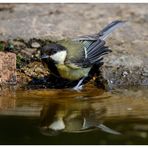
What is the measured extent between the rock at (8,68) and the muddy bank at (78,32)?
0.11 m

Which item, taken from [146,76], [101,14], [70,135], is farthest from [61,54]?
[101,14]

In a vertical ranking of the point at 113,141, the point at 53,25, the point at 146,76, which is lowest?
the point at 113,141

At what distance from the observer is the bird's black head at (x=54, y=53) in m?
7.27

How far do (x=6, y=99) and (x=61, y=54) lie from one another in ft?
2.73

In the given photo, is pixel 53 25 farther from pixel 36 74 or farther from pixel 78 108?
pixel 78 108

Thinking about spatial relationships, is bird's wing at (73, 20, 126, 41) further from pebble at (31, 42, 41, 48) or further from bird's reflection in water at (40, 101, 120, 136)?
bird's reflection in water at (40, 101, 120, 136)

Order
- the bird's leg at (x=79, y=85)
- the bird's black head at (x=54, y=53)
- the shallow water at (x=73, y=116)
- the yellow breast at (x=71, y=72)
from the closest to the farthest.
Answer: the shallow water at (x=73, y=116) → the bird's black head at (x=54, y=53) → the yellow breast at (x=71, y=72) → the bird's leg at (x=79, y=85)

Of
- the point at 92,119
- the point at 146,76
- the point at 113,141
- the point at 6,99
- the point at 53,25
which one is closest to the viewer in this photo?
the point at 113,141

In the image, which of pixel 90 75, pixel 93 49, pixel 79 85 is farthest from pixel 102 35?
pixel 79 85

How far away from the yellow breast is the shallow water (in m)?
0.17

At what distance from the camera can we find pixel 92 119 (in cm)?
652

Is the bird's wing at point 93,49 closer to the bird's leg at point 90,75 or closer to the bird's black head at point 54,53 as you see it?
the bird's leg at point 90,75

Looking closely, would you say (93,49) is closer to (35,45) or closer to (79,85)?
(79,85)

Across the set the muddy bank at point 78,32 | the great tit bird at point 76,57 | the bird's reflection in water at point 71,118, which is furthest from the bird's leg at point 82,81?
the bird's reflection in water at point 71,118
